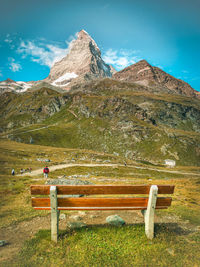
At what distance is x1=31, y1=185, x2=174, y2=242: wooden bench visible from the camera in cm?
627

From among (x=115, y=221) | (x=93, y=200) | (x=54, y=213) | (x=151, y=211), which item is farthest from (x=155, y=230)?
(x=54, y=213)

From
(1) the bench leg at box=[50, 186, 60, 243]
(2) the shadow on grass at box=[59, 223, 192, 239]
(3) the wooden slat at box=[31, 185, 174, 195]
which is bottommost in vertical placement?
(2) the shadow on grass at box=[59, 223, 192, 239]

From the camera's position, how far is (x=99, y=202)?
21.5 feet

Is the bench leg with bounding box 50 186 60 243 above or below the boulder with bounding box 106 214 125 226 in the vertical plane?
above

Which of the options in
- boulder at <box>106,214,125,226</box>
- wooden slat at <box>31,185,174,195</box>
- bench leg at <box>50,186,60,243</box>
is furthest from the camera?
boulder at <box>106,214,125,226</box>

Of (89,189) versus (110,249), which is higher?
(89,189)

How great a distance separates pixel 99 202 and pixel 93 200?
0.92ft

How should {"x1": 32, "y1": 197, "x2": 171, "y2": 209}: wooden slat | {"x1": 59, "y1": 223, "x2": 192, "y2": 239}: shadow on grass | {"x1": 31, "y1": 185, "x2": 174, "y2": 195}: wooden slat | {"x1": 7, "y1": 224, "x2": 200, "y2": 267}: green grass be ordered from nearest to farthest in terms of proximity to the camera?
{"x1": 7, "y1": 224, "x2": 200, "y2": 267}: green grass, {"x1": 31, "y1": 185, "x2": 174, "y2": 195}: wooden slat, {"x1": 32, "y1": 197, "x2": 171, "y2": 209}: wooden slat, {"x1": 59, "y1": 223, "x2": 192, "y2": 239}: shadow on grass

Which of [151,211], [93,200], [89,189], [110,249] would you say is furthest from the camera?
[151,211]

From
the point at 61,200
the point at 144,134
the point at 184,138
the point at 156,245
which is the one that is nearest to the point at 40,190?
the point at 61,200

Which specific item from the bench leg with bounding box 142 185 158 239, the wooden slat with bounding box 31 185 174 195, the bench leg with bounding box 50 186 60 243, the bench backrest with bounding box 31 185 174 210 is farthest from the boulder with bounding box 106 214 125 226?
the bench leg with bounding box 50 186 60 243

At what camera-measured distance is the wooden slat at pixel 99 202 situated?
6402 mm

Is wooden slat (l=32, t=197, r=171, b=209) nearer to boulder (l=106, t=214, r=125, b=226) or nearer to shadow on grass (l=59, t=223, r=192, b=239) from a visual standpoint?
shadow on grass (l=59, t=223, r=192, b=239)

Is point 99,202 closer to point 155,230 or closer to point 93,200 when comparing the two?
point 93,200
